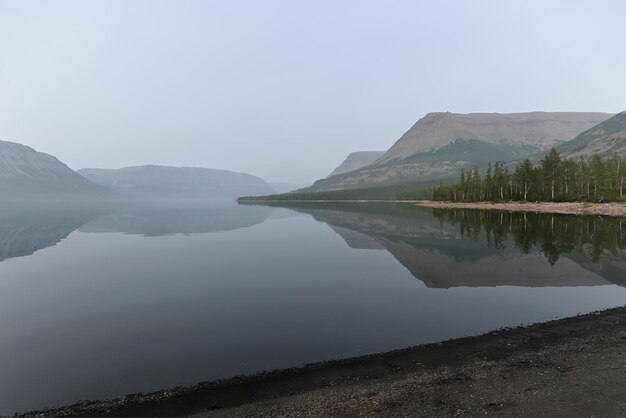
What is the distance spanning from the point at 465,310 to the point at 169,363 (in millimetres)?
22579

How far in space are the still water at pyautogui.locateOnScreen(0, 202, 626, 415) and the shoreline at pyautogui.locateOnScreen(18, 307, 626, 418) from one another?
154cm

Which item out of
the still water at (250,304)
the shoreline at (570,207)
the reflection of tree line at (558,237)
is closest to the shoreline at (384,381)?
the still water at (250,304)

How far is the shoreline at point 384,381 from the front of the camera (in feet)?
49.8

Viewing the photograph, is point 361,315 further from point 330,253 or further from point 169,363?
point 330,253

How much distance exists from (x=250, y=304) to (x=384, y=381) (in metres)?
17.9

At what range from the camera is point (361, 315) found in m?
29.3

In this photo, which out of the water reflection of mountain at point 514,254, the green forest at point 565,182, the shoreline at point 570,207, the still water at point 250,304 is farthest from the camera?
the green forest at point 565,182

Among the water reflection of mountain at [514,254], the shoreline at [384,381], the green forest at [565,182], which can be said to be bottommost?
the water reflection of mountain at [514,254]

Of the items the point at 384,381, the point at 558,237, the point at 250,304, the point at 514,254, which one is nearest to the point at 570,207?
the point at 558,237

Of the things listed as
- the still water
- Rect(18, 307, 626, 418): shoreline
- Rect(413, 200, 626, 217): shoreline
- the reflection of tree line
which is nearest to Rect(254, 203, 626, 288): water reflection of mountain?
the reflection of tree line

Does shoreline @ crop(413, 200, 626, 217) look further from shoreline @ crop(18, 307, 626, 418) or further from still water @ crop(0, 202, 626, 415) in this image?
shoreline @ crop(18, 307, 626, 418)

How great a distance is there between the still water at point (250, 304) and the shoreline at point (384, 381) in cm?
154

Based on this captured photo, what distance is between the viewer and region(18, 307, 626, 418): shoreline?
15.2 m

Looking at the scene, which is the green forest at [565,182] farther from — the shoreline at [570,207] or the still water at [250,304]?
the still water at [250,304]
